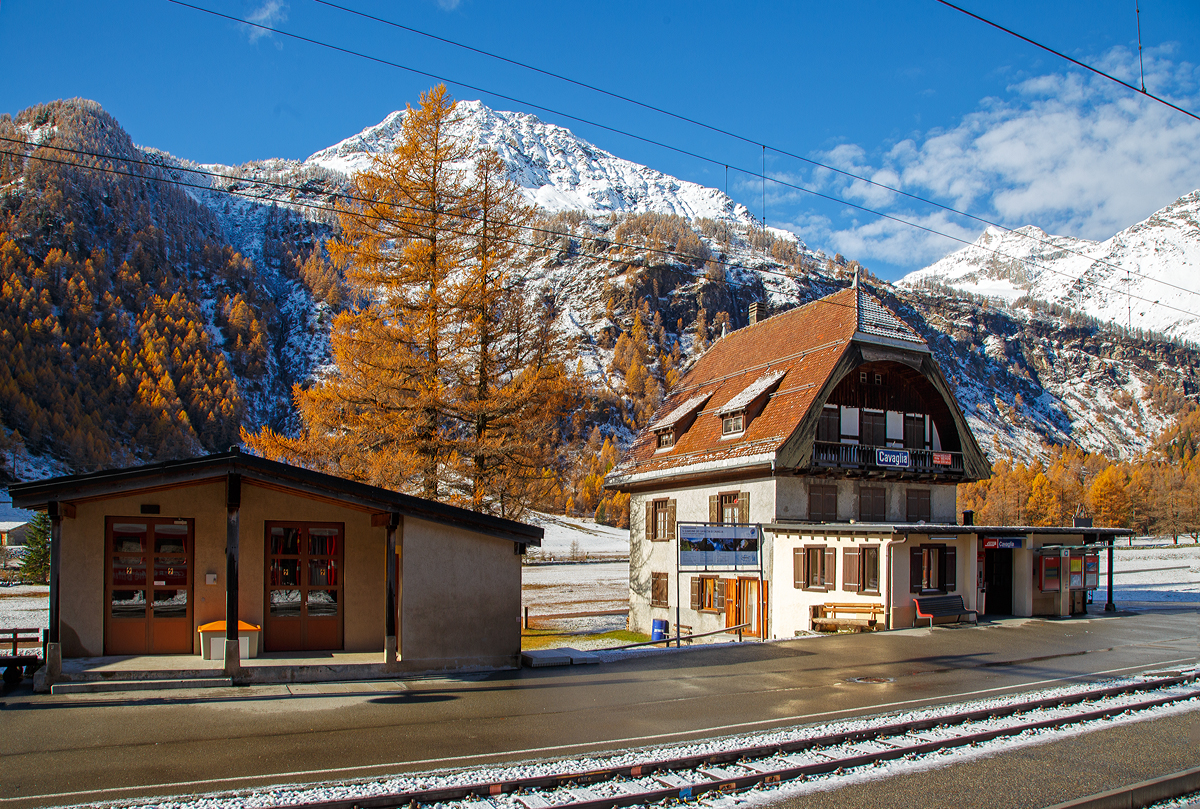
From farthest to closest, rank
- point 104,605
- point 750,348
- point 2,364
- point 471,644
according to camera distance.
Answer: point 2,364 → point 750,348 → point 471,644 → point 104,605

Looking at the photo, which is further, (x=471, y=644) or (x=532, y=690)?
(x=471, y=644)

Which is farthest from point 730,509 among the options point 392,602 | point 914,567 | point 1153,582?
point 1153,582

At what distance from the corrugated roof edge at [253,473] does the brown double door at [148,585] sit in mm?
1431

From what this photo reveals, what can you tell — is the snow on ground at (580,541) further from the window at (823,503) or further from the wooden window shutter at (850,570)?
the wooden window shutter at (850,570)

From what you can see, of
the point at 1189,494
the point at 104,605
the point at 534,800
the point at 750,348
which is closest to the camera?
the point at 534,800

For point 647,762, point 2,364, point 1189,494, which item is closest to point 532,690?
point 647,762

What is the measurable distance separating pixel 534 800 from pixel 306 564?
9084mm

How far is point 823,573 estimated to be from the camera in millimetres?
23828

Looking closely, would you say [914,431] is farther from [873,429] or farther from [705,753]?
[705,753]

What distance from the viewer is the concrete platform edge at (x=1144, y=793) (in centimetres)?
712

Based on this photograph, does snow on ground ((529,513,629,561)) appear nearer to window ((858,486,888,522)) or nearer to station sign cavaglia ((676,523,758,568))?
Result: window ((858,486,888,522))

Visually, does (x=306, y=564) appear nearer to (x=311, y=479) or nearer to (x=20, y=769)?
(x=311, y=479)

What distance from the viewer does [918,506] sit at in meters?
28.6

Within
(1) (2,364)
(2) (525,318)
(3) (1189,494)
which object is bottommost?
(3) (1189,494)
